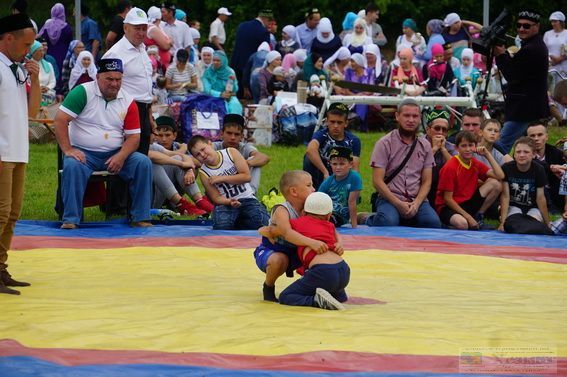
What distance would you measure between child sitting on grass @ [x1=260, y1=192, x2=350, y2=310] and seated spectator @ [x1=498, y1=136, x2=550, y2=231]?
4.23 metres

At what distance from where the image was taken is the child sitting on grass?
6.88m

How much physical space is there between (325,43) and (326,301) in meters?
13.2

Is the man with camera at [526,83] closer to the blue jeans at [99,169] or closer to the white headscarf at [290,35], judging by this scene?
the blue jeans at [99,169]

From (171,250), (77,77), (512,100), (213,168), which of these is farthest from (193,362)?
Result: (77,77)

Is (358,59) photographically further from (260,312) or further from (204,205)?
(260,312)

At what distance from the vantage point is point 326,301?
6.84 metres

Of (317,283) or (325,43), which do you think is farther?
(325,43)

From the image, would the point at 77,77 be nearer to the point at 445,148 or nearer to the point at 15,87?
the point at 445,148

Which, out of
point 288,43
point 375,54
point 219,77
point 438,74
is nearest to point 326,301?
point 219,77

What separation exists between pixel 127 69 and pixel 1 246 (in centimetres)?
401

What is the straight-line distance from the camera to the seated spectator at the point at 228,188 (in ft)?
34.7

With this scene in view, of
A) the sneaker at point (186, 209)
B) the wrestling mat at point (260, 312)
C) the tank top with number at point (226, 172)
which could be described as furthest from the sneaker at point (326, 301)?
the sneaker at point (186, 209)

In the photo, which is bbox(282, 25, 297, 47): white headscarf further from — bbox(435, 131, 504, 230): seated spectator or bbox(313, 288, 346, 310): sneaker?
bbox(313, 288, 346, 310): sneaker

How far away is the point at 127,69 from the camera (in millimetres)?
11320
